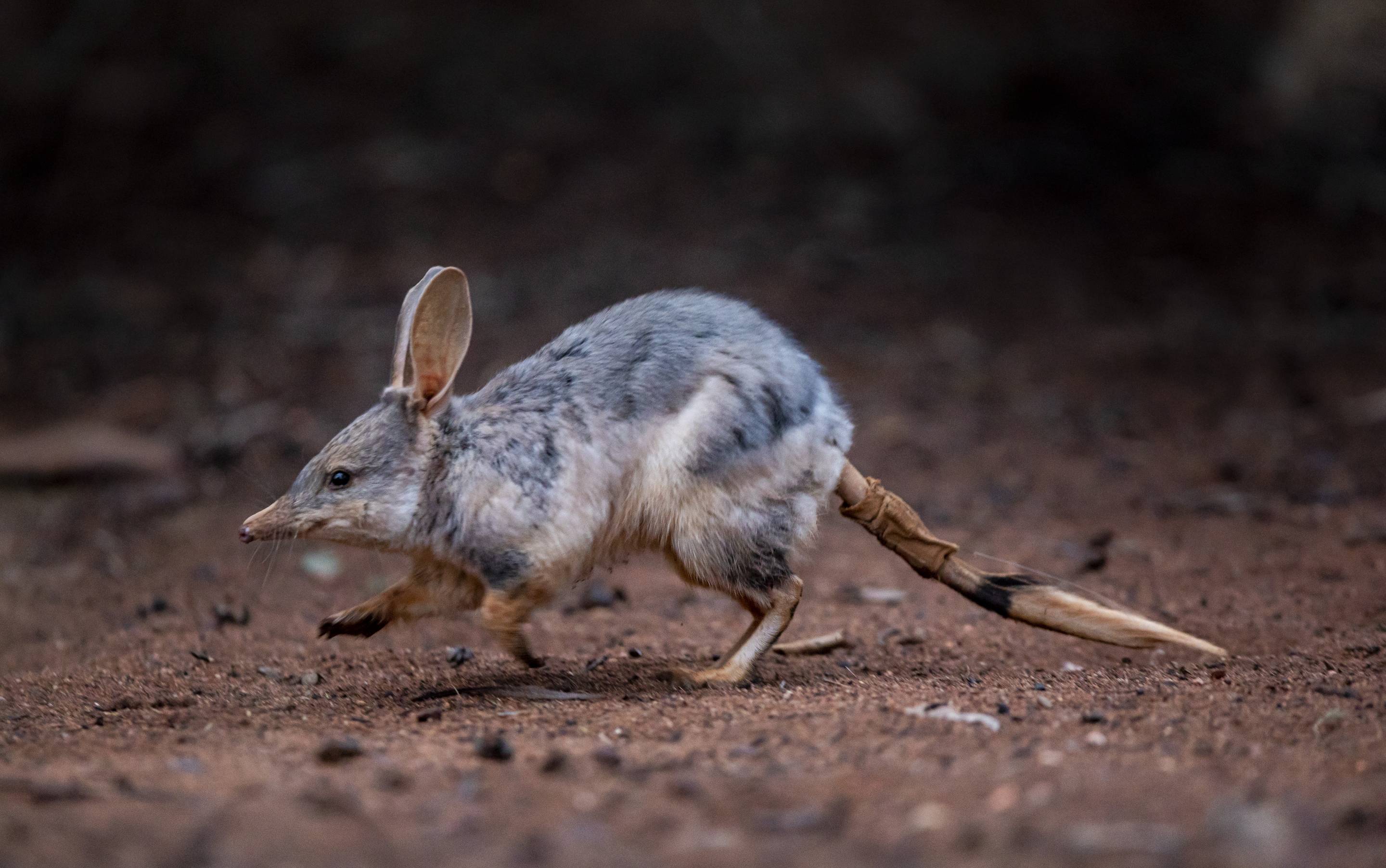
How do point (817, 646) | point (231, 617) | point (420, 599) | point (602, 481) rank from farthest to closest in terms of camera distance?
1. point (231, 617)
2. point (817, 646)
3. point (420, 599)
4. point (602, 481)

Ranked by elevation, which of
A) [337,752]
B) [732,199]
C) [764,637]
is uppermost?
[732,199]

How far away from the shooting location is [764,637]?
183 inches

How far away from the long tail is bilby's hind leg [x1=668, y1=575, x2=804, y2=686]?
41 cm

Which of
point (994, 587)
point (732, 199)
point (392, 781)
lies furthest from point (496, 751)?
point (732, 199)

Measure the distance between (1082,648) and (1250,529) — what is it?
1953mm

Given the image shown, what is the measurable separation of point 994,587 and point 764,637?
2.81 ft

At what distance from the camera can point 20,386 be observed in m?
9.54

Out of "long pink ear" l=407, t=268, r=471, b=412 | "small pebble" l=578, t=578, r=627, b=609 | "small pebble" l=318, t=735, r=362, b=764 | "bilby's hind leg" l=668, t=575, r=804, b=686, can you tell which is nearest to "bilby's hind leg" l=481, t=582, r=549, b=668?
"bilby's hind leg" l=668, t=575, r=804, b=686

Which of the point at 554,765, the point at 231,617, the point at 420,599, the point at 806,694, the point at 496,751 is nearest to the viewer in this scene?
the point at 554,765

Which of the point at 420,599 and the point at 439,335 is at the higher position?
the point at 439,335

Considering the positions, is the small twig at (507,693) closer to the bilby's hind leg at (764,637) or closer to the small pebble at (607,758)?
the bilby's hind leg at (764,637)

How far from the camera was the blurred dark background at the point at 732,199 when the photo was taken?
30.4ft

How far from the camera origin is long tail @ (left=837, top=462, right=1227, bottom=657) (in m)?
4.66

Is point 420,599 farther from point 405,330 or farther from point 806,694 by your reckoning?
point 806,694
